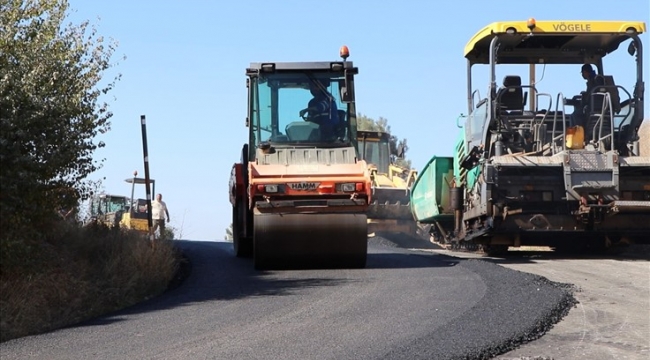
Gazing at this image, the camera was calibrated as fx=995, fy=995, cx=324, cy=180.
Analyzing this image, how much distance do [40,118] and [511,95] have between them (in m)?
7.62

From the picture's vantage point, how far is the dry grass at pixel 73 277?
1012cm

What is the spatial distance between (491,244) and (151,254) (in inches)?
224

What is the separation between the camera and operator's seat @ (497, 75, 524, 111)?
15680mm

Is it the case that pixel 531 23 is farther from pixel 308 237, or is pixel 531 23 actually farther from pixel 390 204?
pixel 390 204

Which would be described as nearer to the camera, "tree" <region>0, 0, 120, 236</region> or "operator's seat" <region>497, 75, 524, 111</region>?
"tree" <region>0, 0, 120, 236</region>

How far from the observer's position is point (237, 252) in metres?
15.9

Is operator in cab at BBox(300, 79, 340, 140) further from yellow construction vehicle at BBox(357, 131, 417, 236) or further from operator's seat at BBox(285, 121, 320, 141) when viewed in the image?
yellow construction vehicle at BBox(357, 131, 417, 236)

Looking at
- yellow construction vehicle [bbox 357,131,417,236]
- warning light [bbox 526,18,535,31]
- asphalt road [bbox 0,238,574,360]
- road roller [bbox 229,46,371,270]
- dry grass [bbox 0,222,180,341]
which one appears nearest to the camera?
asphalt road [bbox 0,238,574,360]

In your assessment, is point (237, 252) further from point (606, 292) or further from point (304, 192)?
point (606, 292)

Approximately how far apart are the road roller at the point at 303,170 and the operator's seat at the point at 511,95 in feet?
10.1

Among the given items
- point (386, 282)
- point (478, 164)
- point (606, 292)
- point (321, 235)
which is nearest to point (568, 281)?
point (606, 292)

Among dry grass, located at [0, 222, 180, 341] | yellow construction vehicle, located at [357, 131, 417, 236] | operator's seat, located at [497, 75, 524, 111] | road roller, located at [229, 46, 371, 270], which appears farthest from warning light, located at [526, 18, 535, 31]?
yellow construction vehicle, located at [357, 131, 417, 236]

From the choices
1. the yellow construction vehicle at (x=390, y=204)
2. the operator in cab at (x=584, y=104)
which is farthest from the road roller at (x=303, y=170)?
the yellow construction vehicle at (x=390, y=204)

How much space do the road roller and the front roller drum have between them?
0.04 ft
